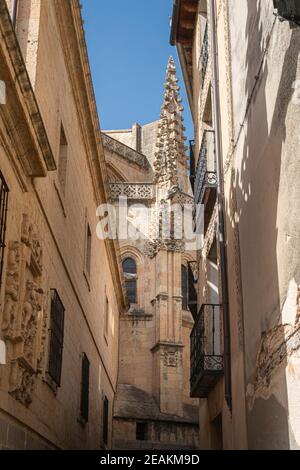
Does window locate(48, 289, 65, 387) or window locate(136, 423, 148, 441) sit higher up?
window locate(136, 423, 148, 441)

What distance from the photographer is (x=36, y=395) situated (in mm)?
8930

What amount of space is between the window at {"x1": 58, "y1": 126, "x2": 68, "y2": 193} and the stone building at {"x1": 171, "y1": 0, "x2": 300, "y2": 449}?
2.28m

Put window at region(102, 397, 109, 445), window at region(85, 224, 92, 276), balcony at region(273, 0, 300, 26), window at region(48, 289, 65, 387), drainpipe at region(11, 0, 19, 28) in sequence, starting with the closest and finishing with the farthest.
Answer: balcony at region(273, 0, 300, 26), drainpipe at region(11, 0, 19, 28), window at region(48, 289, 65, 387), window at region(85, 224, 92, 276), window at region(102, 397, 109, 445)

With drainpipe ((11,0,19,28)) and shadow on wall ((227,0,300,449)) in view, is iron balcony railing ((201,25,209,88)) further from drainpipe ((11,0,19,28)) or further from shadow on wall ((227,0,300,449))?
drainpipe ((11,0,19,28))

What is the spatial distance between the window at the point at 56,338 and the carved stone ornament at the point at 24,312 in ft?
3.15

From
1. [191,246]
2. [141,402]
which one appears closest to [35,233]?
[141,402]

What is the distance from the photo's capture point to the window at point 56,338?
9992 mm

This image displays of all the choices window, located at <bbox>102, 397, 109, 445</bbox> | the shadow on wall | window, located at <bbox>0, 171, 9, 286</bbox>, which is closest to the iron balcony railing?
the shadow on wall

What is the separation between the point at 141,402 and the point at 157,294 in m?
4.35

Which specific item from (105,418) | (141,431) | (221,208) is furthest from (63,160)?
(141,431)

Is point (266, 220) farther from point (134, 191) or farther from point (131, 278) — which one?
point (134, 191)

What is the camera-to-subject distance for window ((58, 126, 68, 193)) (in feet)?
37.7

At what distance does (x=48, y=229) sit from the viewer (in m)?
9.95

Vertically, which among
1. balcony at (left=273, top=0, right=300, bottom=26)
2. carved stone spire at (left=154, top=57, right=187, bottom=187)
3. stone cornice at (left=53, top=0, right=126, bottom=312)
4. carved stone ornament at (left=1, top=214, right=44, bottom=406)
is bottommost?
carved stone ornament at (left=1, top=214, right=44, bottom=406)
